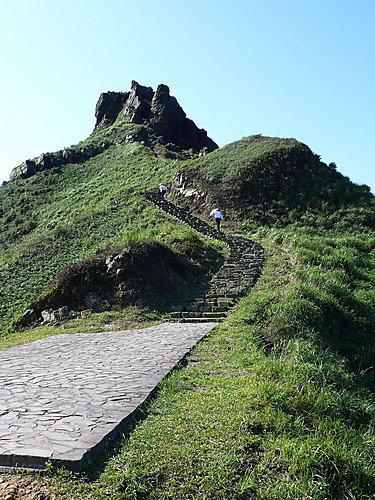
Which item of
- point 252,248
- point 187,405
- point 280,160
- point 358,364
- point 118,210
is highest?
point 280,160

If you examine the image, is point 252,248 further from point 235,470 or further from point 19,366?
point 235,470

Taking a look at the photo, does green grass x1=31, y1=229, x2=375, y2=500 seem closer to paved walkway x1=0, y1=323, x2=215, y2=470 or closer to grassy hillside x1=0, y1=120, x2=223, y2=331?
paved walkway x1=0, y1=323, x2=215, y2=470

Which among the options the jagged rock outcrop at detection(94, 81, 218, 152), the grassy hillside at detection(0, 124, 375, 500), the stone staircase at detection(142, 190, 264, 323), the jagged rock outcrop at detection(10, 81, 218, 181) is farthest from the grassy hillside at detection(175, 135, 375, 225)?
the jagged rock outcrop at detection(94, 81, 218, 152)

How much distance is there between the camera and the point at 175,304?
13102 mm

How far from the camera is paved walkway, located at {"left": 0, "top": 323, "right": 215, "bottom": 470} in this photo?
4125 millimetres

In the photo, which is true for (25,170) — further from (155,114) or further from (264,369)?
(264,369)

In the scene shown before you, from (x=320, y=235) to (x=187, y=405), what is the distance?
1972 cm

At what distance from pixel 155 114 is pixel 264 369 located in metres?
54.0

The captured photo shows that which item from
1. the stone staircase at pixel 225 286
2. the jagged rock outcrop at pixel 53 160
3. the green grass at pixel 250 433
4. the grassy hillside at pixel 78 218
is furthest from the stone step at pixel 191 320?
the jagged rock outcrop at pixel 53 160

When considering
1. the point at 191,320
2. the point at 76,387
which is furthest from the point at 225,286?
the point at 76,387

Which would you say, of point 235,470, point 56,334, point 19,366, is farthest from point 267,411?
point 56,334

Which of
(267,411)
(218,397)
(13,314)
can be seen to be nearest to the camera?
(267,411)

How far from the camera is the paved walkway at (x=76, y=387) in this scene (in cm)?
412

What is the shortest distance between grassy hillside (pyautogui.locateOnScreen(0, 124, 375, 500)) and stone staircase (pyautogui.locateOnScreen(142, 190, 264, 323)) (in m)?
0.58
